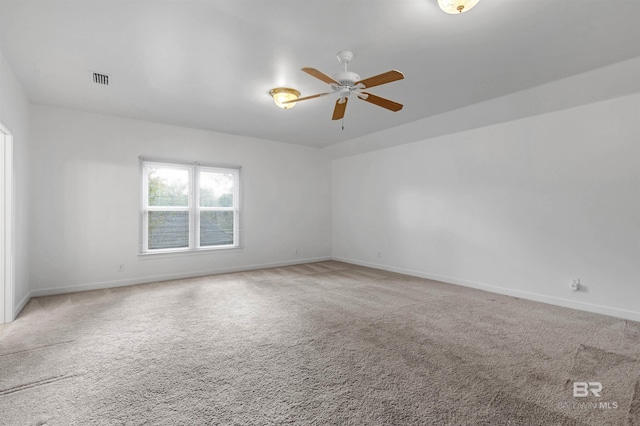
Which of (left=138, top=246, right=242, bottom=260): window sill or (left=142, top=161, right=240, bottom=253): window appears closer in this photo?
(left=138, top=246, right=242, bottom=260): window sill

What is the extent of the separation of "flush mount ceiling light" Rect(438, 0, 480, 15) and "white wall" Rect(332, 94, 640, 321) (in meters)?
2.86

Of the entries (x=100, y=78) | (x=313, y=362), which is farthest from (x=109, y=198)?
(x=313, y=362)

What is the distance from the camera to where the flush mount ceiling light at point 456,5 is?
2047 mm

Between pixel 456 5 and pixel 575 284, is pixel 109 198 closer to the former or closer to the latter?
pixel 456 5

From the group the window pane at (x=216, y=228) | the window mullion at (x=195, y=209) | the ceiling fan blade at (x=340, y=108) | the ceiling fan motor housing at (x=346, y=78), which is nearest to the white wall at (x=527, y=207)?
the ceiling fan blade at (x=340, y=108)

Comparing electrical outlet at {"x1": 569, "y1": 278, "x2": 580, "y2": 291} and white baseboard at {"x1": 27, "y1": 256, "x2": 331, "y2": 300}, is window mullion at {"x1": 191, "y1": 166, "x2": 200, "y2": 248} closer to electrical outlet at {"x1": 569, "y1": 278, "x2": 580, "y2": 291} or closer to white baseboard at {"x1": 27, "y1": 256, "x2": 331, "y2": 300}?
white baseboard at {"x1": 27, "y1": 256, "x2": 331, "y2": 300}

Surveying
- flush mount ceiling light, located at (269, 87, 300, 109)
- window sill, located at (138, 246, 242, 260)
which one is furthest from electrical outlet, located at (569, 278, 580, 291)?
window sill, located at (138, 246, 242, 260)

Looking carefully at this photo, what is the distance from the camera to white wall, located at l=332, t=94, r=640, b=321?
354cm

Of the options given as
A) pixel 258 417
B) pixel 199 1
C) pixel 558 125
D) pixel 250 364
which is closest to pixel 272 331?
pixel 250 364

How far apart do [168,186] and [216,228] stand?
1179 mm

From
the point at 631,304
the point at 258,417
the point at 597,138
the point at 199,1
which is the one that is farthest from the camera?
the point at 597,138

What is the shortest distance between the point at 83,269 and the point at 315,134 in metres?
4.57

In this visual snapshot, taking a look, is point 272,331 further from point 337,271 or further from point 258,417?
point 337,271

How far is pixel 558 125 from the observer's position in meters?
4.00
